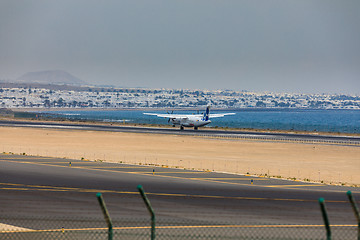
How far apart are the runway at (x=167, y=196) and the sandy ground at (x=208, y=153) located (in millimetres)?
9201

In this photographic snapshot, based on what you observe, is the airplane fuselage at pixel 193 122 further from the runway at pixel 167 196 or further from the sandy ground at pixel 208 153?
the runway at pixel 167 196

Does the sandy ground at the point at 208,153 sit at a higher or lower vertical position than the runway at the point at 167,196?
lower

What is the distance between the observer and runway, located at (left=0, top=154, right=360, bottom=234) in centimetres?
2762

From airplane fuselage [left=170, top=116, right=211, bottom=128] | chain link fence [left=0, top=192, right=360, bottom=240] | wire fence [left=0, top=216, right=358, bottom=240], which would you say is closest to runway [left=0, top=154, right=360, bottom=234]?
chain link fence [left=0, top=192, right=360, bottom=240]

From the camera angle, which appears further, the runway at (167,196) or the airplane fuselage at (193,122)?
the airplane fuselage at (193,122)

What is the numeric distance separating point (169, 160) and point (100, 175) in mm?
21344

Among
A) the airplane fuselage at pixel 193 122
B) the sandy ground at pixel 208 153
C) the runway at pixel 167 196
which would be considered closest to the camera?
the runway at pixel 167 196

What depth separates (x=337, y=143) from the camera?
9519cm

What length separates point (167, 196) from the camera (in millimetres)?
33719

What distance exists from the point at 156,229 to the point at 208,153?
50468 mm

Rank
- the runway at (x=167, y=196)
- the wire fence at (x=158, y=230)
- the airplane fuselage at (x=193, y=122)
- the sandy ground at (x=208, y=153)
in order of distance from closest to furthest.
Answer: the wire fence at (x=158, y=230), the runway at (x=167, y=196), the sandy ground at (x=208, y=153), the airplane fuselage at (x=193, y=122)

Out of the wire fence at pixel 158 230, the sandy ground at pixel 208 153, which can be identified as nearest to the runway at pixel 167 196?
the wire fence at pixel 158 230

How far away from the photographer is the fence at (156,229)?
2352cm

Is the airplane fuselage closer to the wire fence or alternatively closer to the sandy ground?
the sandy ground
